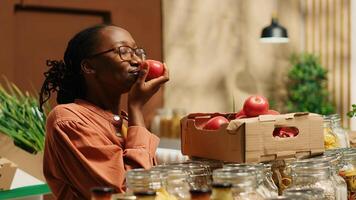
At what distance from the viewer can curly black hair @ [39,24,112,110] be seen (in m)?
2.04

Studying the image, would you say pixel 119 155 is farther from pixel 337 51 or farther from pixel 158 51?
pixel 337 51

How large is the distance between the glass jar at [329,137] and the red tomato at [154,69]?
21.8 inches

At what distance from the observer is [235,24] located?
7.16 meters

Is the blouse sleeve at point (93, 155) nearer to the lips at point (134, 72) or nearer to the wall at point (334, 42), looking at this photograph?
the lips at point (134, 72)

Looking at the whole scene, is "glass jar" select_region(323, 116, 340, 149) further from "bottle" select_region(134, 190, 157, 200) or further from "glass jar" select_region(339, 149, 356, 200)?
"bottle" select_region(134, 190, 157, 200)

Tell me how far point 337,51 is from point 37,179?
5.83 meters

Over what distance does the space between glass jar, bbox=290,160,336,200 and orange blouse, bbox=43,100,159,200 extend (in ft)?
1.71

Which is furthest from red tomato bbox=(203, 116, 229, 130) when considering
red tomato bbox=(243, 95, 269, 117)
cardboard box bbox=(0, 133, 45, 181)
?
cardboard box bbox=(0, 133, 45, 181)

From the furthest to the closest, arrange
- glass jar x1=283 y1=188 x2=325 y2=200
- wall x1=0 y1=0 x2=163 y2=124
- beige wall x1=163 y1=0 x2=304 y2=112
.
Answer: beige wall x1=163 y1=0 x2=304 y2=112 < wall x1=0 y1=0 x2=163 y2=124 < glass jar x1=283 y1=188 x2=325 y2=200

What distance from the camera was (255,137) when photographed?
5.01 ft

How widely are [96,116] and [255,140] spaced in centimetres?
62

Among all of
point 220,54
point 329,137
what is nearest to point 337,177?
point 329,137

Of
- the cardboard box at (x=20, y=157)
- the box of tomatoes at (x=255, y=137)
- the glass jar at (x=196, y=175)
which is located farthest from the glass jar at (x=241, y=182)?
the cardboard box at (x=20, y=157)

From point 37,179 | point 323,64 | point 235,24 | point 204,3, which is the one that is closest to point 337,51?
point 323,64
